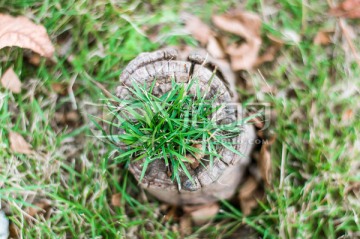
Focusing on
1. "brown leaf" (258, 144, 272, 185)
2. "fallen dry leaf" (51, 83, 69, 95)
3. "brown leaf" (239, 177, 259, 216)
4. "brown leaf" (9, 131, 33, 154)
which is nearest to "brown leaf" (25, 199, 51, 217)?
"brown leaf" (9, 131, 33, 154)

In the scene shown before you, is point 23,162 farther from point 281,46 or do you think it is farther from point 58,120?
point 281,46

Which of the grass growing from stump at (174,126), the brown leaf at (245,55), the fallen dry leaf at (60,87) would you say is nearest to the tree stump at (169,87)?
the grass growing from stump at (174,126)

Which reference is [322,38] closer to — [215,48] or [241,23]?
[241,23]

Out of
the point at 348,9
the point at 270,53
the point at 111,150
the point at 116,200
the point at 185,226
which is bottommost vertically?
the point at 185,226

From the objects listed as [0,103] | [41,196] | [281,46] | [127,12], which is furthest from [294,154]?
[0,103]

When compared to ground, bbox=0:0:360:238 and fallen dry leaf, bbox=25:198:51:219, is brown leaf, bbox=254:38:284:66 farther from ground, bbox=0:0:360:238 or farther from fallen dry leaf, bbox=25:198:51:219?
fallen dry leaf, bbox=25:198:51:219

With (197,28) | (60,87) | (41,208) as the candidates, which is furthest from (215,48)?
(41,208)

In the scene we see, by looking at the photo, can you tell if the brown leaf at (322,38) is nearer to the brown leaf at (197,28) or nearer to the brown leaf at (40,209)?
the brown leaf at (197,28)
